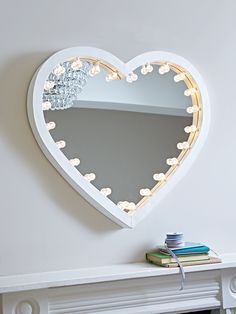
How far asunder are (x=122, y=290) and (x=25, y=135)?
623mm

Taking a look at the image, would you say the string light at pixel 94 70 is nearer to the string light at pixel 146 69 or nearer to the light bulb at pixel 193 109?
the string light at pixel 146 69

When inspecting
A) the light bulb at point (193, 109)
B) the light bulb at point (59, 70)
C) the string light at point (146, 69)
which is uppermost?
the string light at point (146, 69)

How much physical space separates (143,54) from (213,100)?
0.35 m

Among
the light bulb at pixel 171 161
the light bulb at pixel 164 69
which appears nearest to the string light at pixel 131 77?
the light bulb at pixel 164 69

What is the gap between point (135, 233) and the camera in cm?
178

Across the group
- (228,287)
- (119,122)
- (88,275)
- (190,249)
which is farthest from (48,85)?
(228,287)

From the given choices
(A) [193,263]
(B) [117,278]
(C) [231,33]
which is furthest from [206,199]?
(C) [231,33]

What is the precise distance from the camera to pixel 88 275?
5.22ft

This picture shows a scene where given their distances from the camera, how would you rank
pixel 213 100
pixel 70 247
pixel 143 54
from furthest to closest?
pixel 213 100
pixel 143 54
pixel 70 247

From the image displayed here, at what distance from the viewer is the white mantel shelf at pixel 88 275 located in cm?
150

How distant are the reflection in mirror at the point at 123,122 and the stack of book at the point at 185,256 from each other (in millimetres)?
190

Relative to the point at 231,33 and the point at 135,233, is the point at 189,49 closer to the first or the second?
the point at 231,33

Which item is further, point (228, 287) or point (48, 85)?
point (228, 287)

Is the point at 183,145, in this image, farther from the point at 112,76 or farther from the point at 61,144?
the point at 61,144
